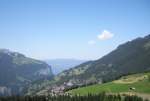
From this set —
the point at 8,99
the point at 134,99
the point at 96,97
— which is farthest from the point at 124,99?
the point at 8,99

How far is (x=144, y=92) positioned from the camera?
525 ft

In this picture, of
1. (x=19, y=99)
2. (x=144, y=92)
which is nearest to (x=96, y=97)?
(x=144, y=92)

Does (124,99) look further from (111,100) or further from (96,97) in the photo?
(96,97)

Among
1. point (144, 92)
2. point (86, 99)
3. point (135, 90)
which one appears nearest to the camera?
point (86, 99)

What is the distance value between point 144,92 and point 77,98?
1687 inches

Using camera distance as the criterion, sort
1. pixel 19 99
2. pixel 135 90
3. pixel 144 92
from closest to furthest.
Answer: pixel 144 92
pixel 135 90
pixel 19 99

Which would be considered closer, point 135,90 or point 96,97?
point 96,97

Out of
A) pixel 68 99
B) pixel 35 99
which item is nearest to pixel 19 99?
pixel 35 99

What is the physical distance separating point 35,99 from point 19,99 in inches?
631

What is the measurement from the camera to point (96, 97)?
152000 mm

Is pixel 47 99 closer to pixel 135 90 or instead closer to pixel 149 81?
pixel 135 90

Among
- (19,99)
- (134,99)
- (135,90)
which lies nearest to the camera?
(134,99)

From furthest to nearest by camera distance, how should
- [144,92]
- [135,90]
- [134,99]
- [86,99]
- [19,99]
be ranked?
[19,99] → [135,90] → [144,92] → [86,99] → [134,99]

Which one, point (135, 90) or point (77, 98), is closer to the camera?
point (77, 98)
